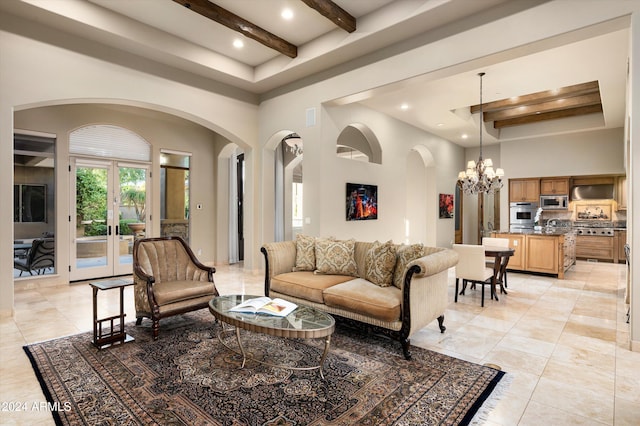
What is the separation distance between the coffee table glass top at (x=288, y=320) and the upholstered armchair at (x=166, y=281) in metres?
0.85

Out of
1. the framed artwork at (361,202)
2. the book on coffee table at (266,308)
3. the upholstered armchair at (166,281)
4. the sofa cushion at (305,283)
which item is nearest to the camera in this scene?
the book on coffee table at (266,308)

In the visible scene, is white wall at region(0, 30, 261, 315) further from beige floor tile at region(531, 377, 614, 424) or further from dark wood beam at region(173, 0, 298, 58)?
beige floor tile at region(531, 377, 614, 424)

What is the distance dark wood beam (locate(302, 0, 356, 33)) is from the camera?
4.02 m

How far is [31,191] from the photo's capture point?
18.5 ft

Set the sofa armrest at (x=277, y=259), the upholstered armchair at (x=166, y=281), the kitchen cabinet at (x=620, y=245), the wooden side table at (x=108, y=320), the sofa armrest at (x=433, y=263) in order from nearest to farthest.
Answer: the sofa armrest at (x=433, y=263) → the wooden side table at (x=108, y=320) → the upholstered armchair at (x=166, y=281) → the sofa armrest at (x=277, y=259) → the kitchen cabinet at (x=620, y=245)

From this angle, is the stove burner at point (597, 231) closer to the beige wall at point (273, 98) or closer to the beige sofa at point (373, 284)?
the beige wall at point (273, 98)

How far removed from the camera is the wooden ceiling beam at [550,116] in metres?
7.56

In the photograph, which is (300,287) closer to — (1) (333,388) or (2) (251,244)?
(1) (333,388)

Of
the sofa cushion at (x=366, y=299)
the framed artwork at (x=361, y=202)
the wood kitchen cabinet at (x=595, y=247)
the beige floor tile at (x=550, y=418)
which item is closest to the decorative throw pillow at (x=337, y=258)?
the sofa cushion at (x=366, y=299)

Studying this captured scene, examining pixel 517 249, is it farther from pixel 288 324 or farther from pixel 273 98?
pixel 288 324

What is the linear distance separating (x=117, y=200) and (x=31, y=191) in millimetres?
1288

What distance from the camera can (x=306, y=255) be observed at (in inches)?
176

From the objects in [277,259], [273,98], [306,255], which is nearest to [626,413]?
[306,255]

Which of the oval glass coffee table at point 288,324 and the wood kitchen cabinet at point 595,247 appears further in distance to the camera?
the wood kitchen cabinet at point 595,247
